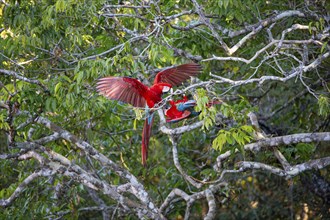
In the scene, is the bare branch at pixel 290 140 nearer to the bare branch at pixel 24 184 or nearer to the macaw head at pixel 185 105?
the macaw head at pixel 185 105

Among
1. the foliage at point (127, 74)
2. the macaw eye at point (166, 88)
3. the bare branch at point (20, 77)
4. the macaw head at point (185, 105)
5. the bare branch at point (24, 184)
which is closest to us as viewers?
the macaw head at point (185, 105)

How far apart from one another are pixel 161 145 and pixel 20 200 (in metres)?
3.24

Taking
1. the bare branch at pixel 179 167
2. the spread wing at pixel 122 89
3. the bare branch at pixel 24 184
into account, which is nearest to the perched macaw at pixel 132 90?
the spread wing at pixel 122 89

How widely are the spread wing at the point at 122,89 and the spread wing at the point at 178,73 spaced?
0.31 m

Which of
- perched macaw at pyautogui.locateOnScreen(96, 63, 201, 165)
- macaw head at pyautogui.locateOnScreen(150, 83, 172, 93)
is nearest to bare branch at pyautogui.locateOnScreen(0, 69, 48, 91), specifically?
perched macaw at pyautogui.locateOnScreen(96, 63, 201, 165)

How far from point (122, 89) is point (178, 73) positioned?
0.69 m

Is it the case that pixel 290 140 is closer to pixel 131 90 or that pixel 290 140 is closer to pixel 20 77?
pixel 131 90

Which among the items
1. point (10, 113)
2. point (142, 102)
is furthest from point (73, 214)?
point (142, 102)

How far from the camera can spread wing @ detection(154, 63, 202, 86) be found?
610cm

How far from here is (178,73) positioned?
20.4ft

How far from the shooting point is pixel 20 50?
22.4 feet

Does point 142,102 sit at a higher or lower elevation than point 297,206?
higher

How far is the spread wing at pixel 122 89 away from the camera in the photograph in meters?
5.74

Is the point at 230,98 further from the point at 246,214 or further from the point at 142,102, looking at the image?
the point at 246,214
